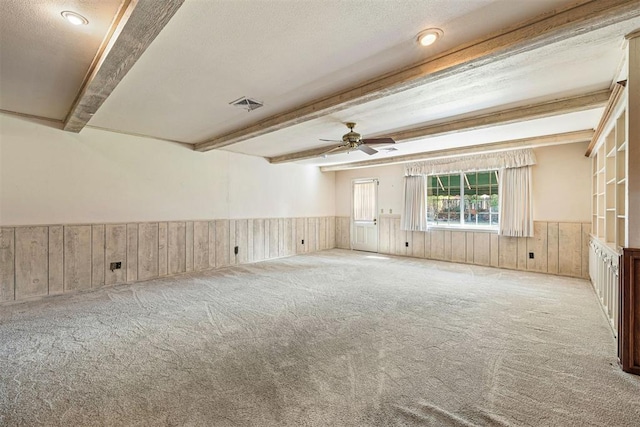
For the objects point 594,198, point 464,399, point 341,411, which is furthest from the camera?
point 594,198

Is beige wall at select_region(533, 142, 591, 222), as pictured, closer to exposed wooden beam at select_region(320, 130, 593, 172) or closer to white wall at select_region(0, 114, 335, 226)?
exposed wooden beam at select_region(320, 130, 593, 172)

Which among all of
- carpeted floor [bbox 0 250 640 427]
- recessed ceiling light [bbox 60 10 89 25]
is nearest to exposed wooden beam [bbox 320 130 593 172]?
carpeted floor [bbox 0 250 640 427]

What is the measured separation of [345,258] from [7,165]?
6106 mm

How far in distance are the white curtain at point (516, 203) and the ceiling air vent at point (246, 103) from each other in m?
5.08

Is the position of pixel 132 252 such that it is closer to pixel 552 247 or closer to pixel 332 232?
pixel 332 232

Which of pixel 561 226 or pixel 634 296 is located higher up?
pixel 561 226

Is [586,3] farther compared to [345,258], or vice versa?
[345,258]

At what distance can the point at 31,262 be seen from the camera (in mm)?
4047

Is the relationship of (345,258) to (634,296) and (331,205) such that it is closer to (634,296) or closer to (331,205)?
(331,205)

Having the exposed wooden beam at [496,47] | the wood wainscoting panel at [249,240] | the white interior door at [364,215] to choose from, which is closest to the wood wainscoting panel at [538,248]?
the white interior door at [364,215]

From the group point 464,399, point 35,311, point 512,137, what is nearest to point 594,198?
point 512,137

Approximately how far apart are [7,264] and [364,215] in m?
7.22

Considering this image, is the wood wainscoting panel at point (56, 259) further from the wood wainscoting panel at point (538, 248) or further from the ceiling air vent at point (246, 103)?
the wood wainscoting panel at point (538, 248)

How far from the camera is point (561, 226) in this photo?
5.43 meters
